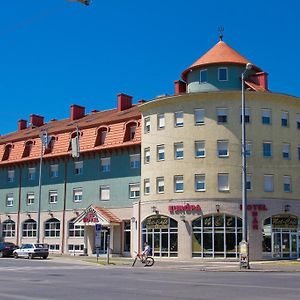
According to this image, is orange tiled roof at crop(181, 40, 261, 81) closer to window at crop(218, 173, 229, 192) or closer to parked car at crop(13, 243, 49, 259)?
window at crop(218, 173, 229, 192)

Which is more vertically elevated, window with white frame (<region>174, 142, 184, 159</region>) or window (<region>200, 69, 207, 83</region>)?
window (<region>200, 69, 207, 83</region>)

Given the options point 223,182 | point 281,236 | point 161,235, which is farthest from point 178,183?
point 281,236

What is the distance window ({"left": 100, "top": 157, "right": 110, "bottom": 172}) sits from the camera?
5247 centimetres

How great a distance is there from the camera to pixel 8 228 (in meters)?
60.9

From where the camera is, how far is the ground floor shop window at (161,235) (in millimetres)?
45094

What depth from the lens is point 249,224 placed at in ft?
142

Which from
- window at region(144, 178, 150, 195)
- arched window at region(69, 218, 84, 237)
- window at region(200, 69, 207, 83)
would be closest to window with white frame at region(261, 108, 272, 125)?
window at region(200, 69, 207, 83)

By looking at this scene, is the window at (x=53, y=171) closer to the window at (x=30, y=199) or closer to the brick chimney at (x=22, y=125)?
the window at (x=30, y=199)

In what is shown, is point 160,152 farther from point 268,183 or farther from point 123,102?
point 123,102

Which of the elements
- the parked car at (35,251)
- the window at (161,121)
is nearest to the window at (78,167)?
the parked car at (35,251)

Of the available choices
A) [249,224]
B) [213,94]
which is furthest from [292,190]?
[213,94]

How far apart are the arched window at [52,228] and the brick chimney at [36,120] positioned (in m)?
16.8

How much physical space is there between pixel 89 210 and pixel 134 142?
292 inches

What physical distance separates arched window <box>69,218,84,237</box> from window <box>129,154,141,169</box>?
8.05 m
